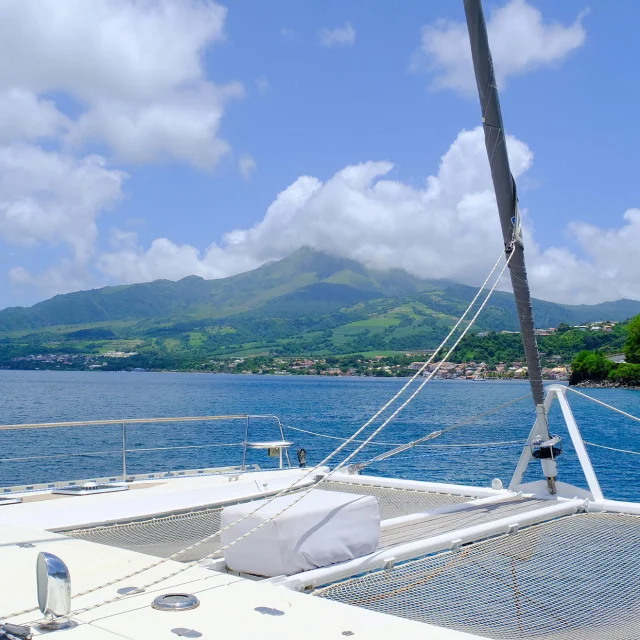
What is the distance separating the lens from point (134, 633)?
11.0 feet

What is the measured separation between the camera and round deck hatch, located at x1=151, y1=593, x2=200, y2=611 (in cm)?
371

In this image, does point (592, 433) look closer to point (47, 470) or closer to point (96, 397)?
point (47, 470)

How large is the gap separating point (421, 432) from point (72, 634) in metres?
41.8

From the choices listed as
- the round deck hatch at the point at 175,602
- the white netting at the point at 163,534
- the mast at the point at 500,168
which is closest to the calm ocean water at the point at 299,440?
the mast at the point at 500,168

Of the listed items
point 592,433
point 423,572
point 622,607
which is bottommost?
point 592,433

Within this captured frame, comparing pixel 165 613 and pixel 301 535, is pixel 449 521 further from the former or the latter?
pixel 165 613

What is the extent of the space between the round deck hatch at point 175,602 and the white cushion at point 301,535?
88cm

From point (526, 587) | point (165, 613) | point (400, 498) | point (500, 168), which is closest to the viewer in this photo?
point (165, 613)

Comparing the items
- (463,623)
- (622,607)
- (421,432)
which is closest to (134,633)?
(463,623)

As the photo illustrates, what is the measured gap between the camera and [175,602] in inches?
148

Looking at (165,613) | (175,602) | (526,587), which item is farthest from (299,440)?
(165,613)

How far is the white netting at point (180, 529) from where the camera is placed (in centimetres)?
625

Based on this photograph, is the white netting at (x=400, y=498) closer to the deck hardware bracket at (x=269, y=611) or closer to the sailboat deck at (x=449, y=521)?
the sailboat deck at (x=449, y=521)

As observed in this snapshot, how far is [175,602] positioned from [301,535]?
119 centimetres
